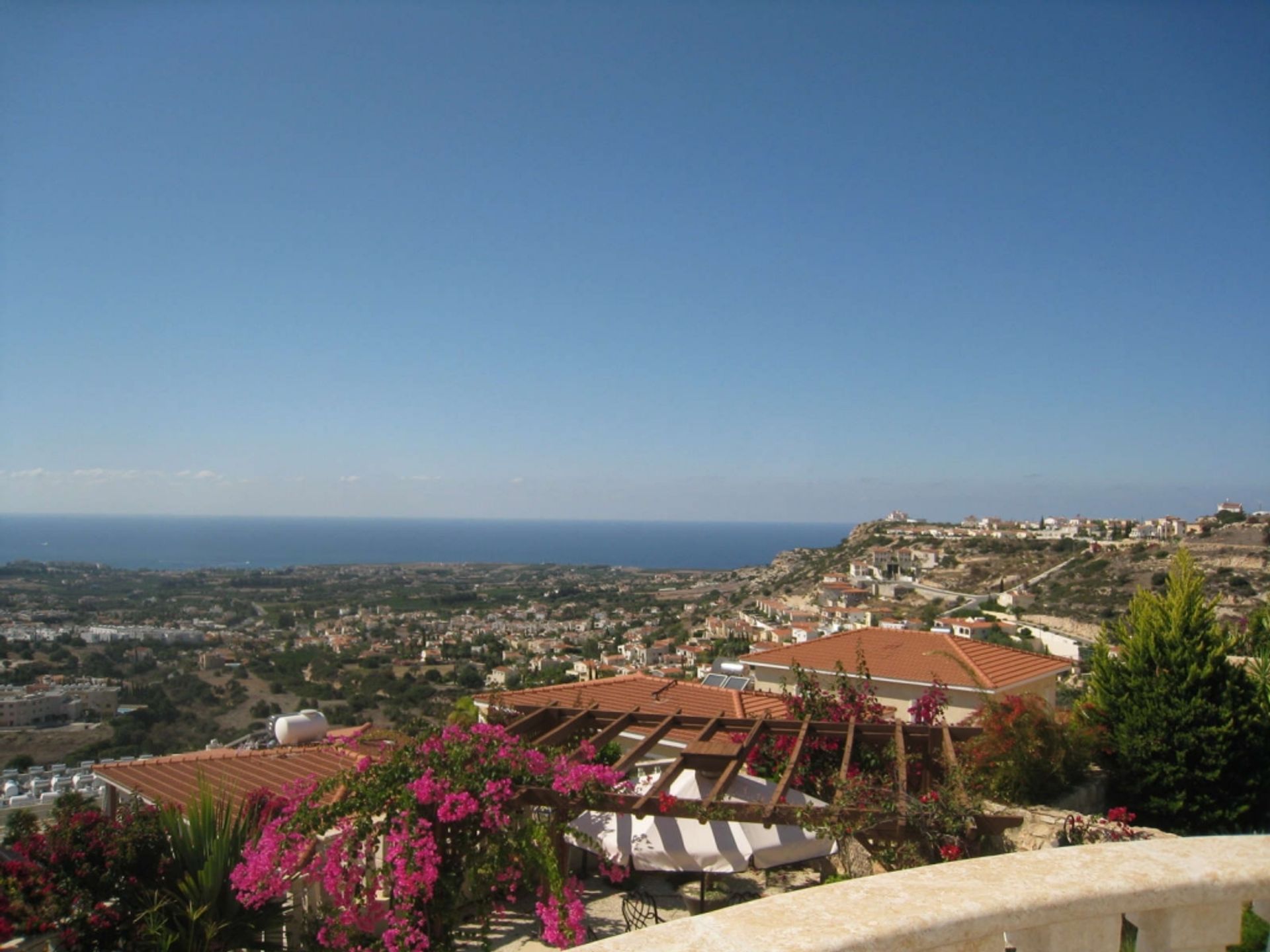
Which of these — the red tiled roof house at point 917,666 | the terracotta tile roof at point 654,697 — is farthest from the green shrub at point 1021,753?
the red tiled roof house at point 917,666

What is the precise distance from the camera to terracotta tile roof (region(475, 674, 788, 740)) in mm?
11359

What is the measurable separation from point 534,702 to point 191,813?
628 cm

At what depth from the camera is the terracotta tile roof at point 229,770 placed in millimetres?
7449

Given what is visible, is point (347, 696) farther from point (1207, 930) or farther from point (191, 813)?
point (1207, 930)

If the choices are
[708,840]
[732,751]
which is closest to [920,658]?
[732,751]

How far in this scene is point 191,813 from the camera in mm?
4922

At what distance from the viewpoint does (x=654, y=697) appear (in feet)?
41.2

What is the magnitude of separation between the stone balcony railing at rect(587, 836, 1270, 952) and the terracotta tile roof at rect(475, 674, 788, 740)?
8.37 meters

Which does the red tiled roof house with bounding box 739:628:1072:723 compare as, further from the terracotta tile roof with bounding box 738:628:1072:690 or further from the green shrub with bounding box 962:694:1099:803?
the green shrub with bounding box 962:694:1099:803

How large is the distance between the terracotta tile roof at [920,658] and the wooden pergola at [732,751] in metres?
6.10

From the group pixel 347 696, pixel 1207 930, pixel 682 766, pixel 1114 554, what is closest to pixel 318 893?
pixel 682 766

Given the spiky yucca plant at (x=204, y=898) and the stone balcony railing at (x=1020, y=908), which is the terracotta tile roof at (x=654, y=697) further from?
the stone balcony railing at (x=1020, y=908)

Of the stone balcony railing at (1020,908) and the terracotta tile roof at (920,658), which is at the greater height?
the stone balcony railing at (1020,908)

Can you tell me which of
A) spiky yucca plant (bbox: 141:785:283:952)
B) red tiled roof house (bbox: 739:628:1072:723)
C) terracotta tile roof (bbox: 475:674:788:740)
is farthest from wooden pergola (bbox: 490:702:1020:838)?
red tiled roof house (bbox: 739:628:1072:723)
